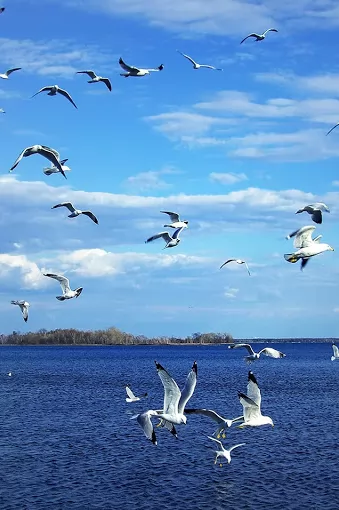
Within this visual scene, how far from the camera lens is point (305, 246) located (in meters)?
20.2

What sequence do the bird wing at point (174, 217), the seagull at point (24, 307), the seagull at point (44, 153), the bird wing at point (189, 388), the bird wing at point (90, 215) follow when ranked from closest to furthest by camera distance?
the bird wing at point (189, 388) → the seagull at point (44, 153) → the bird wing at point (90, 215) → the bird wing at point (174, 217) → the seagull at point (24, 307)

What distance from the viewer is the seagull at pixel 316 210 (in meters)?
20.3

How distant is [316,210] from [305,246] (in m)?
1.09

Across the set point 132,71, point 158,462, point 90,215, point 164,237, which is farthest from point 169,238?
point 158,462

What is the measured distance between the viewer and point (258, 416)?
22188mm

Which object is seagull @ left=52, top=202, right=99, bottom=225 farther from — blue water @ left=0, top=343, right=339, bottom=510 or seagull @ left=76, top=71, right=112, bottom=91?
blue water @ left=0, top=343, right=339, bottom=510

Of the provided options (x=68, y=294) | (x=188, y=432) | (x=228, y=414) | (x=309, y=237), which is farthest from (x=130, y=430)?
(x=309, y=237)

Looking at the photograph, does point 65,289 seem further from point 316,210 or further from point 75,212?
point 316,210

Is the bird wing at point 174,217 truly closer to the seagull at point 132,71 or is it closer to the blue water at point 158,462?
the seagull at point 132,71

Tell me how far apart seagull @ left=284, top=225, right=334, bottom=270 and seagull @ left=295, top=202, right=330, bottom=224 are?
0.37 m

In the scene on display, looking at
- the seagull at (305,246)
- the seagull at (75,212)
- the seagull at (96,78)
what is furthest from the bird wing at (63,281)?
the seagull at (305,246)

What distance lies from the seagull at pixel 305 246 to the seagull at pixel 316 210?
0.37 metres

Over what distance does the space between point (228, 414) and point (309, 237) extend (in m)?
27.6

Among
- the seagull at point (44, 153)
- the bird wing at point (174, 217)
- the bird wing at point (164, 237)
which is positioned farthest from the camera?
the bird wing at point (174, 217)
